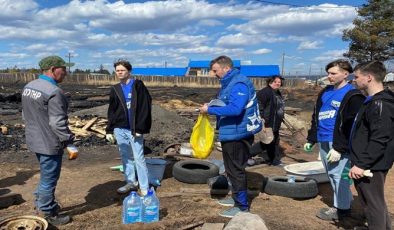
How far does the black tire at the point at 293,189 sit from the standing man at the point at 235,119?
129 centimetres

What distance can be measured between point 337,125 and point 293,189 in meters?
1.77

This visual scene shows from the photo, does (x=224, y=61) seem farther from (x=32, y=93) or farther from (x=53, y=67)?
(x=32, y=93)

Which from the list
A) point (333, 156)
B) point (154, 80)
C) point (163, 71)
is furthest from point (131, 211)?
point (163, 71)

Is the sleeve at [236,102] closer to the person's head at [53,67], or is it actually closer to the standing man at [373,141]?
the standing man at [373,141]

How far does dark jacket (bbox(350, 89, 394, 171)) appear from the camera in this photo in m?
3.78

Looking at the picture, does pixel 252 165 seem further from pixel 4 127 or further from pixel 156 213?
pixel 4 127

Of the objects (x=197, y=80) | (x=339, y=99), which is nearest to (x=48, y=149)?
(x=339, y=99)

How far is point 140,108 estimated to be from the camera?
5.88m

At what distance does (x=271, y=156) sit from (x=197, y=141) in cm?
356

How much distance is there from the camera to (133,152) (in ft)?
19.6

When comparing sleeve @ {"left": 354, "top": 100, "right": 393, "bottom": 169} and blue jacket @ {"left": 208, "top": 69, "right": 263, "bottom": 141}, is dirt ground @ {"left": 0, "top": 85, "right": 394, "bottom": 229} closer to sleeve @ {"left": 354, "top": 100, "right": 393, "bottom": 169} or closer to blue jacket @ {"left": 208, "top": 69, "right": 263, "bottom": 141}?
→ blue jacket @ {"left": 208, "top": 69, "right": 263, "bottom": 141}

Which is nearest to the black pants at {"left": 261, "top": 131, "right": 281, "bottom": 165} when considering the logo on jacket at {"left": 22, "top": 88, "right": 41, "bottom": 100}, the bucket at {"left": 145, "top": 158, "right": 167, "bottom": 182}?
the bucket at {"left": 145, "top": 158, "right": 167, "bottom": 182}

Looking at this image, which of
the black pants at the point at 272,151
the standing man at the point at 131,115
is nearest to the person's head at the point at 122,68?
the standing man at the point at 131,115

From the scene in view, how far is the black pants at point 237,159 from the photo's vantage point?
16.6 feet
